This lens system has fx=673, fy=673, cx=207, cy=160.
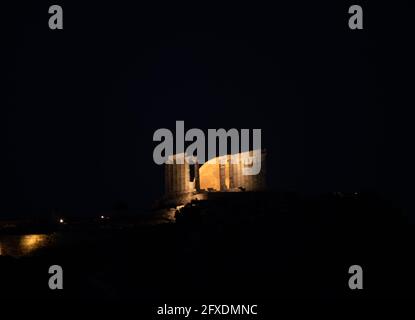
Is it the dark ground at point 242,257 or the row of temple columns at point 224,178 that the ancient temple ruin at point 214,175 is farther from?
the dark ground at point 242,257

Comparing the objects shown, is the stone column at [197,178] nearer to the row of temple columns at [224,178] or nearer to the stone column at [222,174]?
the row of temple columns at [224,178]

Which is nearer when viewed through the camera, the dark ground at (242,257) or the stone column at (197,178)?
the dark ground at (242,257)

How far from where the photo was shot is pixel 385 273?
51.6 meters

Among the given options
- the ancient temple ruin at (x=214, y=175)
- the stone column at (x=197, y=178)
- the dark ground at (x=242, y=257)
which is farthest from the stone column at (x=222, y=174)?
the dark ground at (x=242, y=257)

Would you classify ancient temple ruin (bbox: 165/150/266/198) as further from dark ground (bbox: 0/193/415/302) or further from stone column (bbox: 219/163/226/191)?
dark ground (bbox: 0/193/415/302)

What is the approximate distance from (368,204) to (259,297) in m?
17.4

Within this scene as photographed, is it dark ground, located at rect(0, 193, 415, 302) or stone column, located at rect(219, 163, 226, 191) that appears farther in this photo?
stone column, located at rect(219, 163, 226, 191)

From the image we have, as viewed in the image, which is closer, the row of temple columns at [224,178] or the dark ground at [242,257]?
the dark ground at [242,257]

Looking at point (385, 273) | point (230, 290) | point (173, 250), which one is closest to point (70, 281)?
point (173, 250)

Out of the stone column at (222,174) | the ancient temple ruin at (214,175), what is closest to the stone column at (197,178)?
the ancient temple ruin at (214,175)

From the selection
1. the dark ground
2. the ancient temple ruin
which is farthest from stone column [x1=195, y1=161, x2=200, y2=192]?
the dark ground

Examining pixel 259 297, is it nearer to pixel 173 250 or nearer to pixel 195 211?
pixel 173 250

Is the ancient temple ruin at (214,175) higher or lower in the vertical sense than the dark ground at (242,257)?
higher
